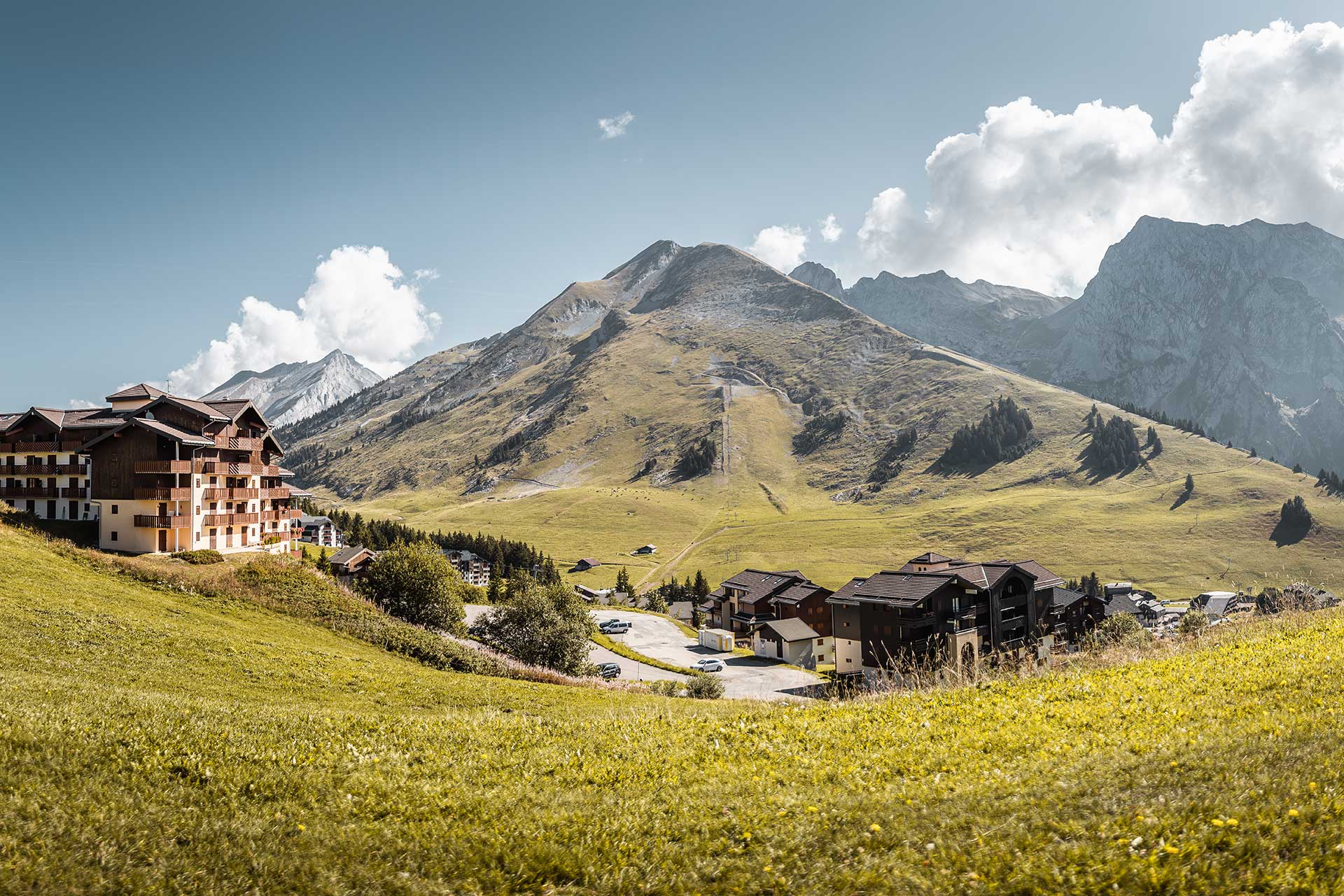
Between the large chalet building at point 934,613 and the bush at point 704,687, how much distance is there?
79.4ft

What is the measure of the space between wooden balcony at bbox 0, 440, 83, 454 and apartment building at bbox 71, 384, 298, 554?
3045 millimetres

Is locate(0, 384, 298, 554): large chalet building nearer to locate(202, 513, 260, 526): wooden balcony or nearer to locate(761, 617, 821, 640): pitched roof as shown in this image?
locate(202, 513, 260, 526): wooden balcony

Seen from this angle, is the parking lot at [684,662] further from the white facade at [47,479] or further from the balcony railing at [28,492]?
the balcony railing at [28,492]

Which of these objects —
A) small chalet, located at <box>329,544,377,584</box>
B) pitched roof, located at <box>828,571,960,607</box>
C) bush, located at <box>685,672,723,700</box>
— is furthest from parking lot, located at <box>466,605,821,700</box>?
small chalet, located at <box>329,544,377,584</box>

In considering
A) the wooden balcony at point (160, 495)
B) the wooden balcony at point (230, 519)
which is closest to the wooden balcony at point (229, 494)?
the wooden balcony at point (230, 519)

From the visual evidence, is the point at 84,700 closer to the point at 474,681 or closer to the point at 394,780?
the point at 394,780

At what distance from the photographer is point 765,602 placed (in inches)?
4370

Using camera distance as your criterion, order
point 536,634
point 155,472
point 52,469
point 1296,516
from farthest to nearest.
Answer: point 1296,516
point 52,469
point 536,634
point 155,472

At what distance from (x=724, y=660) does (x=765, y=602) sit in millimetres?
22309

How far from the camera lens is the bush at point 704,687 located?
147 ft

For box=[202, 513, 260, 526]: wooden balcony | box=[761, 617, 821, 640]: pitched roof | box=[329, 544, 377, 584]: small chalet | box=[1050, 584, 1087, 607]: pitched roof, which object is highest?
box=[202, 513, 260, 526]: wooden balcony

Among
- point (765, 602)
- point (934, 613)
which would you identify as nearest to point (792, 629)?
point (765, 602)

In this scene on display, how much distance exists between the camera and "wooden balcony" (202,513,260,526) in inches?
2095

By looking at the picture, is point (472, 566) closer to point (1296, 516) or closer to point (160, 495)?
point (160, 495)
